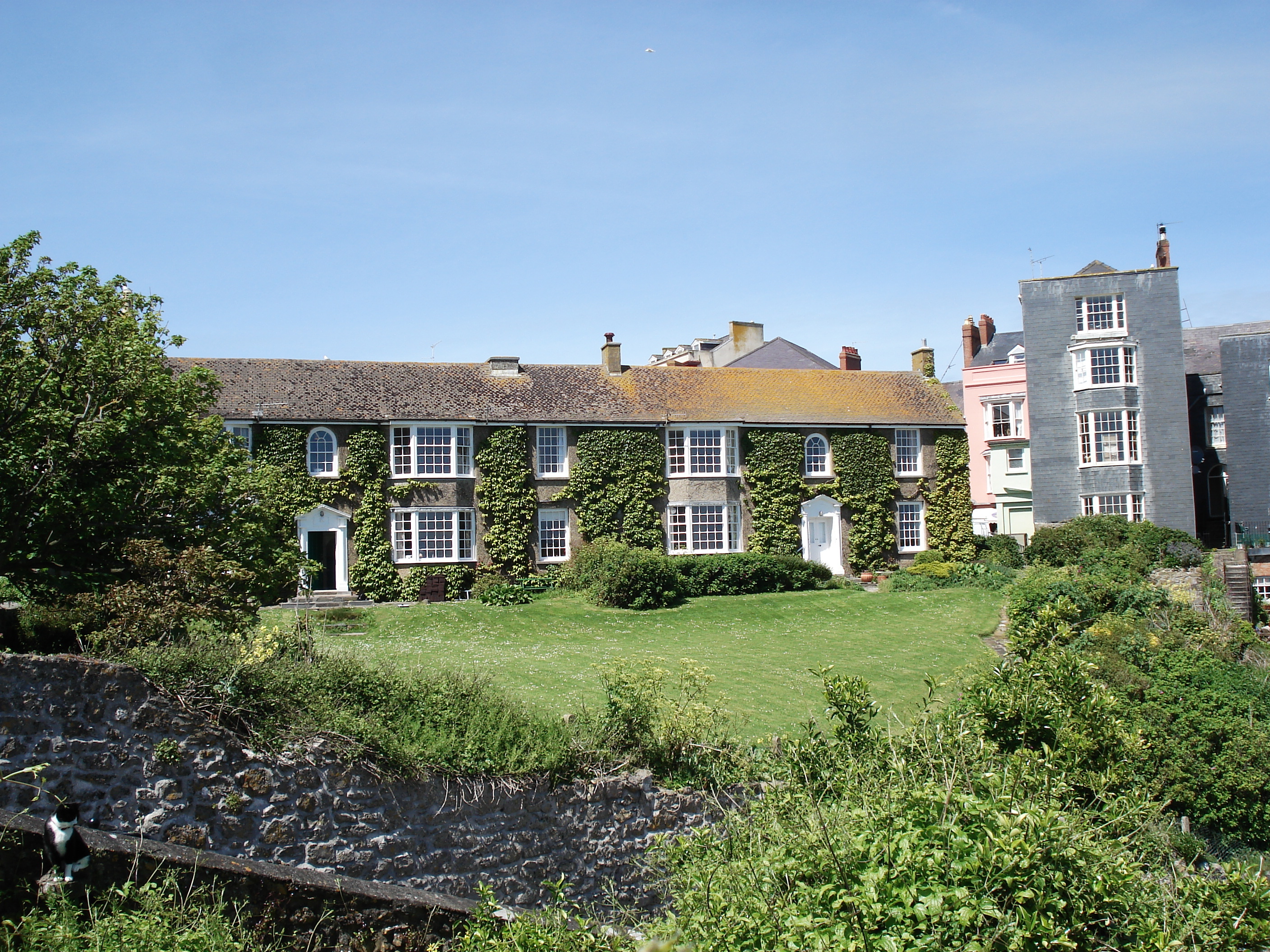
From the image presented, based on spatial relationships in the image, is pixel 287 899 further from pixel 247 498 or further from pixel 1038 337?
pixel 1038 337

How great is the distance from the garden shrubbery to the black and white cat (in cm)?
1942

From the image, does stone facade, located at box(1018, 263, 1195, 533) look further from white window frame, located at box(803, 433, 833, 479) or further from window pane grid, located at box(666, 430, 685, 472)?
window pane grid, located at box(666, 430, 685, 472)

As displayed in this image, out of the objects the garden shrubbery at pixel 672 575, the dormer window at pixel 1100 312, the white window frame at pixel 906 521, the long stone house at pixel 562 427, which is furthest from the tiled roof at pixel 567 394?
the dormer window at pixel 1100 312

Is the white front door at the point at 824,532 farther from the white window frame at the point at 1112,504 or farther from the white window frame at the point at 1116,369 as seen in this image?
the white window frame at the point at 1116,369

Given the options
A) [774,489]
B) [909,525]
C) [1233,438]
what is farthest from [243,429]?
[1233,438]

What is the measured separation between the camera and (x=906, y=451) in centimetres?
3594

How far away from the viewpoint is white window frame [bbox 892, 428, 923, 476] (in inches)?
1407

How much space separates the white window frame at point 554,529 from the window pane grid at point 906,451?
12.4m

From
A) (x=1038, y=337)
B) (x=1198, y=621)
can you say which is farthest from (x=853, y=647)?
(x=1038, y=337)

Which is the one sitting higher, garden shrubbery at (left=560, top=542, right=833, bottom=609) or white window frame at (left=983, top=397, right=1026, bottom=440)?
white window frame at (left=983, top=397, right=1026, bottom=440)

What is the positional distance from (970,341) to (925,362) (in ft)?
35.0

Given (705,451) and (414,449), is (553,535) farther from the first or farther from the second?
(705,451)

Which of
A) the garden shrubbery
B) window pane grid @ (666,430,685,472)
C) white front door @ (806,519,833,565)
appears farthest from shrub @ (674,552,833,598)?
window pane grid @ (666,430,685,472)

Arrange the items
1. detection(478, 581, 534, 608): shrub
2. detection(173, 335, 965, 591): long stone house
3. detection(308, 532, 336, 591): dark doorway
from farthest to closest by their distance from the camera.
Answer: detection(173, 335, 965, 591): long stone house < detection(308, 532, 336, 591): dark doorway < detection(478, 581, 534, 608): shrub
